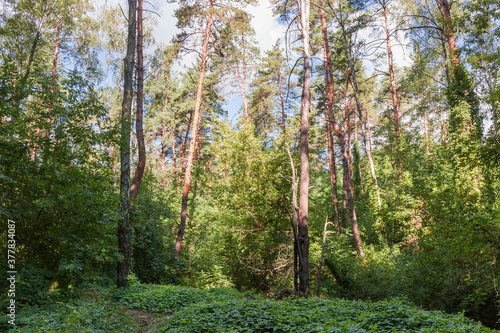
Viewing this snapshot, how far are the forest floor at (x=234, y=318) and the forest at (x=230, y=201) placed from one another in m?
0.04

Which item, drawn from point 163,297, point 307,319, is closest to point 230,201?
point 163,297

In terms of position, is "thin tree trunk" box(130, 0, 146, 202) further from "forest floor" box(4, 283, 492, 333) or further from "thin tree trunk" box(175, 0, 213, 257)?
"forest floor" box(4, 283, 492, 333)

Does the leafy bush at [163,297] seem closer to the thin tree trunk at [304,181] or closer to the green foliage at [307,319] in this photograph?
the green foliage at [307,319]

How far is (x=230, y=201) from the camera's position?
13.5 metres

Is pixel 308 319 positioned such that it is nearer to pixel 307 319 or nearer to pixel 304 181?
pixel 307 319

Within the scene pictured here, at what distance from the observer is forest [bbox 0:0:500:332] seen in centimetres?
646

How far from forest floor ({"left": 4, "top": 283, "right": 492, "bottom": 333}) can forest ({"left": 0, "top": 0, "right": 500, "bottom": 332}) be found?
43 mm

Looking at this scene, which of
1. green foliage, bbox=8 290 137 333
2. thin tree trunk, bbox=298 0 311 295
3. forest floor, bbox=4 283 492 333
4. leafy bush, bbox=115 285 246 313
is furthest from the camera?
thin tree trunk, bbox=298 0 311 295

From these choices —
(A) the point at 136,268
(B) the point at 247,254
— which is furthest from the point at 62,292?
(B) the point at 247,254

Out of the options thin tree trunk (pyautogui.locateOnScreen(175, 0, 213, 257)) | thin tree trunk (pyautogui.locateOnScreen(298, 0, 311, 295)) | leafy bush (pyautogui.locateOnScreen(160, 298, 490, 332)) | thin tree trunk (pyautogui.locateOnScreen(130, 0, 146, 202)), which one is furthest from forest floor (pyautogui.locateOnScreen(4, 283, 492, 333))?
thin tree trunk (pyautogui.locateOnScreen(175, 0, 213, 257))

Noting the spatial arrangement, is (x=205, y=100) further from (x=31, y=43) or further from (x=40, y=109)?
(x=40, y=109)

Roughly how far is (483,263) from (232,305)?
24.4ft

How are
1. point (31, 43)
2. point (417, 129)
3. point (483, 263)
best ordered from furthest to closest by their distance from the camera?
point (417, 129)
point (31, 43)
point (483, 263)

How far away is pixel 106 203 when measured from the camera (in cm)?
749
